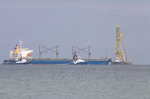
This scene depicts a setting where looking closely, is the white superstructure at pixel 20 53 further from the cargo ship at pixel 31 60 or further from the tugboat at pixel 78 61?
the tugboat at pixel 78 61

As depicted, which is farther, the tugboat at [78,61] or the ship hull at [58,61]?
the tugboat at [78,61]

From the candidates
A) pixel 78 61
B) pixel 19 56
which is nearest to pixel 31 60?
pixel 19 56

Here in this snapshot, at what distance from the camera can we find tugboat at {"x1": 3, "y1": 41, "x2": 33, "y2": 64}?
552ft

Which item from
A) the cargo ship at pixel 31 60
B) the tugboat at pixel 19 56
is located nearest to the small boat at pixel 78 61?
the cargo ship at pixel 31 60

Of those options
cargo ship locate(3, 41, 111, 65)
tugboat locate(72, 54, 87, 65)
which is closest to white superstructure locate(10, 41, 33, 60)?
cargo ship locate(3, 41, 111, 65)

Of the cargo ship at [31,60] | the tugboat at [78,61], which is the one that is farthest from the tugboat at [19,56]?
the tugboat at [78,61]

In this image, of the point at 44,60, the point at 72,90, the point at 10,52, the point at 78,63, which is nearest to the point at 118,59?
the point at 78,63

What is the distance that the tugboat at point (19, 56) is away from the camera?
16825 cm

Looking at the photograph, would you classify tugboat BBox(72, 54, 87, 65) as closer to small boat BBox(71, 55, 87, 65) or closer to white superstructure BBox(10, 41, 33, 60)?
small boat BBox(71, 55, 87, 65)

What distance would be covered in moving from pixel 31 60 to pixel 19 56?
9.18m

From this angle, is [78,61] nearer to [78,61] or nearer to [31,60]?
[78,61]

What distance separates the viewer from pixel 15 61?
566ft

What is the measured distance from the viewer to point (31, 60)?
16912 cm

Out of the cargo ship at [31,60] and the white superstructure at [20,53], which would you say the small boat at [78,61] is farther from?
the white superstructure at [20,53]
